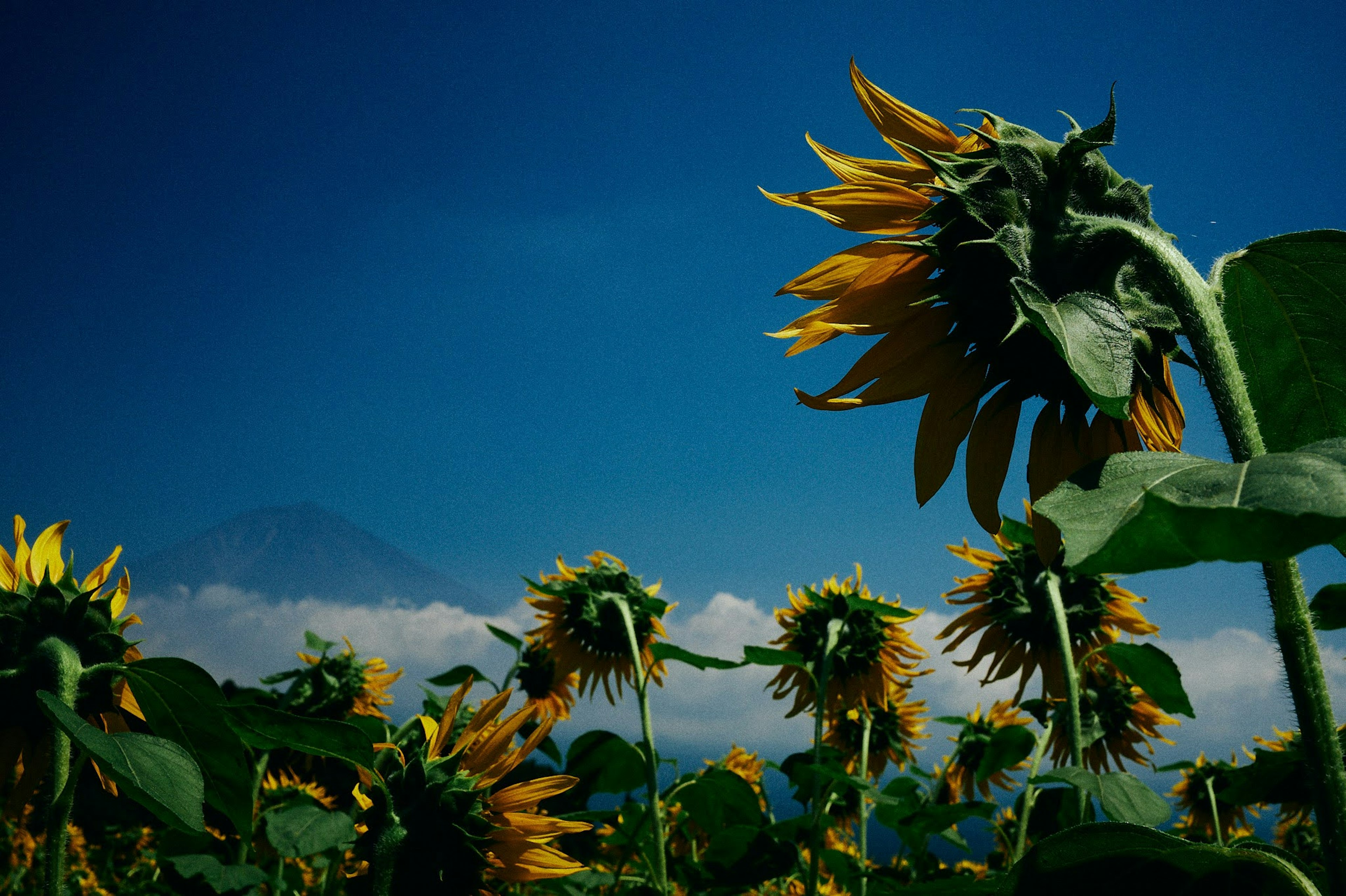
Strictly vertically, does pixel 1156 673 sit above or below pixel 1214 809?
above

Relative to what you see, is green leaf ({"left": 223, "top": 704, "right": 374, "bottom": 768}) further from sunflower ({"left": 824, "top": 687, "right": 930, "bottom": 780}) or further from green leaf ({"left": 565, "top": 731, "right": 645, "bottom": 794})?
sunflower ({"left": 824, "top": 687, "right": 930, "bottom": 780})

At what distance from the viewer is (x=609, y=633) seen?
399 cm

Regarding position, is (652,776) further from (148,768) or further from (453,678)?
(148,768)

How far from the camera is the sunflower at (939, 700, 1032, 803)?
13.4 feet

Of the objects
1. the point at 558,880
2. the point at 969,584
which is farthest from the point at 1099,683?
the point at 558,880

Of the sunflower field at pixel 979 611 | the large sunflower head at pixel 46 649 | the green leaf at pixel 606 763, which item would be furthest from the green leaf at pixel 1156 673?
the large sunflower head at pixel 46 649

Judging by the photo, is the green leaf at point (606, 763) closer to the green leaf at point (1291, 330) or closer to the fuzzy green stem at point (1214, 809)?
the fuzzy green stem at point (1214, 809)

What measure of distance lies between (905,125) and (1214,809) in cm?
344

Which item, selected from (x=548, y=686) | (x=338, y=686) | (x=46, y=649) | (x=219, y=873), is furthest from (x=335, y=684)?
(x=46, y=649)

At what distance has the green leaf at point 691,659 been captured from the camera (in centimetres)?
217

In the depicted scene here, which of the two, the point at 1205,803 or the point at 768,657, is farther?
the point at 1205,803

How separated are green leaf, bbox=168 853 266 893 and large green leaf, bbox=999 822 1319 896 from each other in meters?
2.27

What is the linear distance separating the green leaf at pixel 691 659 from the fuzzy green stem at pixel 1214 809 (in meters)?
1.62

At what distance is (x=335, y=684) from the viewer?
4.54 m
